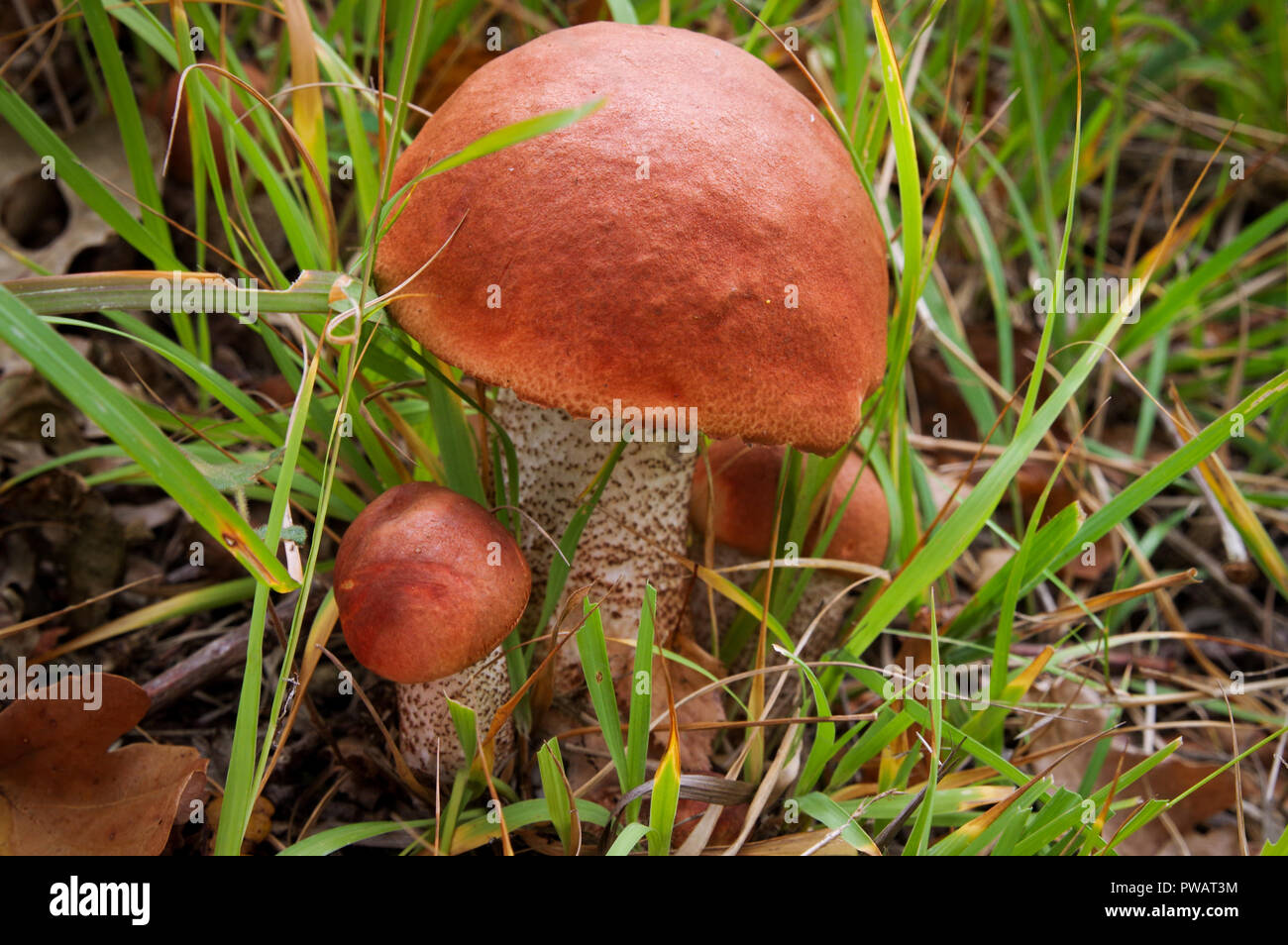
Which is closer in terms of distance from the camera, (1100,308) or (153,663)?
(153,663)

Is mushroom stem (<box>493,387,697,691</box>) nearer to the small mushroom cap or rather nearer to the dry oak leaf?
the small mushroom cap

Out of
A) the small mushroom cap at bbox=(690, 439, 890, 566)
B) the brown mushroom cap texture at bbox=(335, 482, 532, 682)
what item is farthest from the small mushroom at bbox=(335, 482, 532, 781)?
the small mushroom cap at bbox=(690, 439, 890, 566)

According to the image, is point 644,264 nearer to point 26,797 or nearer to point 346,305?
point 346,305

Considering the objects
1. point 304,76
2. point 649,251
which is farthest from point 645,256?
point 304,76

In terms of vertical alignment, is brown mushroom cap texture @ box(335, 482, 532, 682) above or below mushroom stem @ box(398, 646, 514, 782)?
above

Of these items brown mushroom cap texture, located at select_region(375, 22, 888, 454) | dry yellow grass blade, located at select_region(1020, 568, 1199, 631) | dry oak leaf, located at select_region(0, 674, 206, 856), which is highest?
brown mushroom cap texture, located at select_region(375, 22, 888, 454)

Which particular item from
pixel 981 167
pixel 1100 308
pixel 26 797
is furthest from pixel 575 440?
pixel 981 167

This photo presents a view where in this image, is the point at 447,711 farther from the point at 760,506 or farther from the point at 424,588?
the point at 760,506
